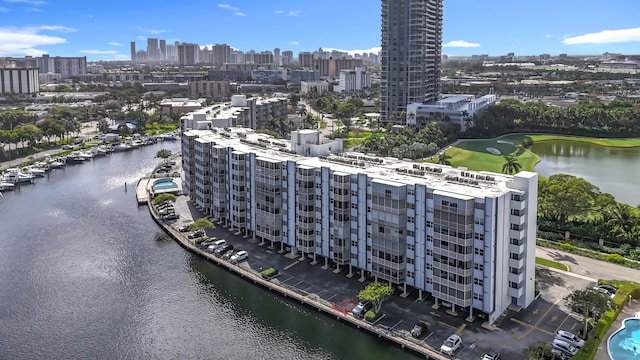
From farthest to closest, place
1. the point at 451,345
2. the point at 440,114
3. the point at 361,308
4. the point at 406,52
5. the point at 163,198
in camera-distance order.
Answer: the point at 406,52
the point at 440,114
the point at 163,198
the point at 361,308
the point at 451,345

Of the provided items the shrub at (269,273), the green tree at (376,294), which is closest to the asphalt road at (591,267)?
the green tree at (376,294)

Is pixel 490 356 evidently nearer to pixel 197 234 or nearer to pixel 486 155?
pixel 197 234

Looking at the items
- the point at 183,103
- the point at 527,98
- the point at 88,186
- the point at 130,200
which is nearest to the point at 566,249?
the point at 130,200

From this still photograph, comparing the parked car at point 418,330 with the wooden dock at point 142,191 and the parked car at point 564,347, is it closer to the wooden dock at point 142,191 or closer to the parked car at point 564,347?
the parked car at point 564,347

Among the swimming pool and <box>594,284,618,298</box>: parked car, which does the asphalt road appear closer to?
<box>594,284,618,298</box>: parked car

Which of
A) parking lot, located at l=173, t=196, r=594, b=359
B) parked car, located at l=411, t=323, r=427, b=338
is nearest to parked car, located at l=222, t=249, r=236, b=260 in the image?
parking lot, located at l=173, t=196, r=594, b=359

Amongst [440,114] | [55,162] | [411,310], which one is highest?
[440,114]

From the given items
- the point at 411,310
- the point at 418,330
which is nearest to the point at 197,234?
the point at 411,310
